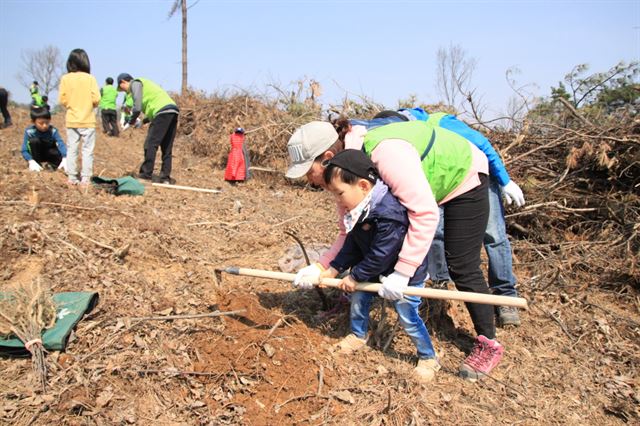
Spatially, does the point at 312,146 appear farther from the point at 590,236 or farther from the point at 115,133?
the point at 115,133

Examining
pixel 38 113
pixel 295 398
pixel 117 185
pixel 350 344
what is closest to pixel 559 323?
pixel 350 344

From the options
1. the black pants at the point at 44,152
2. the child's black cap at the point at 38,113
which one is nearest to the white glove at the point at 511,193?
the child's black cap at the point at 38,113

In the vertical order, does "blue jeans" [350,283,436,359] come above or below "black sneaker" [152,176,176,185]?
above

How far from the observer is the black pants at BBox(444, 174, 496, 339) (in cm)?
246

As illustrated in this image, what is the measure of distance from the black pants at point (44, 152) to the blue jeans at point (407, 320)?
5457 millimetres

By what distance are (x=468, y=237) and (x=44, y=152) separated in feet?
19.9

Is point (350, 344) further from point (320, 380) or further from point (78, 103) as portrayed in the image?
point (78, 103)

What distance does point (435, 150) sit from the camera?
2.31 metres

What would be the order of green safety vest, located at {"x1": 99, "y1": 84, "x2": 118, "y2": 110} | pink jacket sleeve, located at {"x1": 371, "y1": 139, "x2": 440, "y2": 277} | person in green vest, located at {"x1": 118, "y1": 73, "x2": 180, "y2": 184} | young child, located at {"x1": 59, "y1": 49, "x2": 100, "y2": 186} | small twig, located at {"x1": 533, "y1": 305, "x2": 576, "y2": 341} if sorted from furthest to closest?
green safety vest, located at {"x1": 99, "y1": 84, "x2": 118, "y2": 110}, person in green vest, located at {"x1": 118, "y1": 73, "x2": 180, "y2": 184}, young child, located at {"x1": 59, "y1": 49, "x2": 100, "y2": 186}, small twig, located at {"x1": 533, "y1": 305, "x2": 576, "y2": 341}, pink jacket sleeve, located at {"x1": 371, "y1": 139, "x2": 440, "y2": 277}

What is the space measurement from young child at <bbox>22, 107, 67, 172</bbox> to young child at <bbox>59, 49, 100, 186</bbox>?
67cm

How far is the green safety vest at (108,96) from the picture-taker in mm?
11156

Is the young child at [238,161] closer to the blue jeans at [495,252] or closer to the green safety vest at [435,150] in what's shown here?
the blue jeans at [495,252]

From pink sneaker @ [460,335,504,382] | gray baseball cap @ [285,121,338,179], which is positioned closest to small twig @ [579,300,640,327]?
pink sneaker @ [460,335,504,382]

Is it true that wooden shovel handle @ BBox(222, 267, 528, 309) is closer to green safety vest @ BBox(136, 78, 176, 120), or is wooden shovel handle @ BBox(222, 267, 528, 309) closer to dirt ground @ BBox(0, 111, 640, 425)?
dirt ground @ BBox(0, 111, 640, 425)
